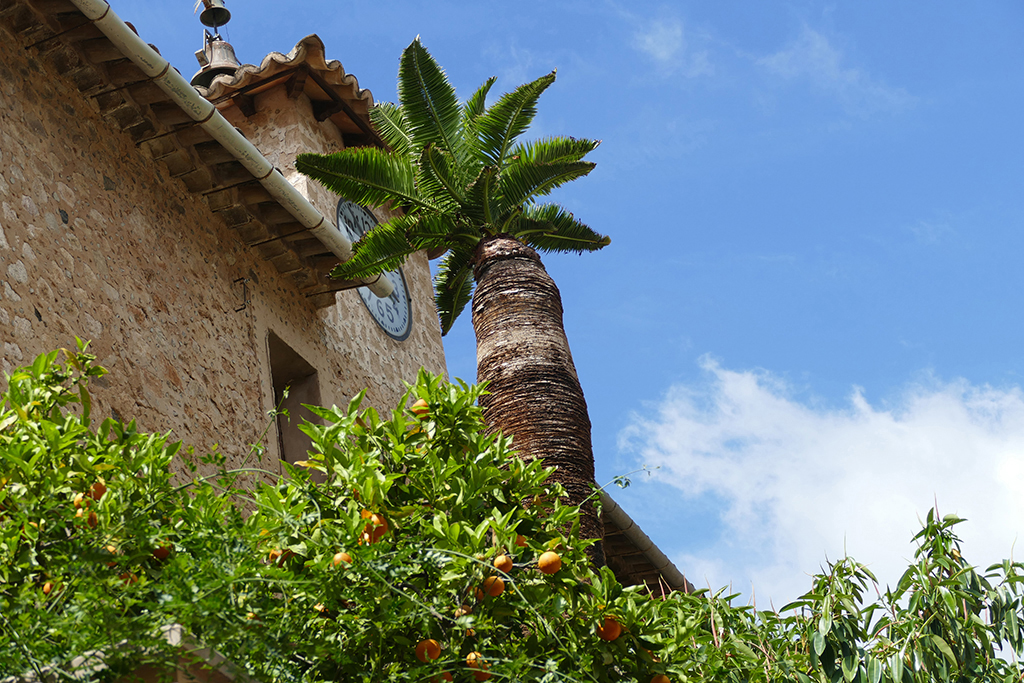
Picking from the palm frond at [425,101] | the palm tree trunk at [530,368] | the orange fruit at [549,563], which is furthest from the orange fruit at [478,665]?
the palm frond at [425,101]

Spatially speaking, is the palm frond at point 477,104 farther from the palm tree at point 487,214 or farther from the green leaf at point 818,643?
the green leaf at point 818,643

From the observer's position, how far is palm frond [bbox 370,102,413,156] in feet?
→ 30.8

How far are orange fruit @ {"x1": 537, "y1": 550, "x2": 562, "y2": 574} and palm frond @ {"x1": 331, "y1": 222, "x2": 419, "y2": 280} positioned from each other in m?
4.83

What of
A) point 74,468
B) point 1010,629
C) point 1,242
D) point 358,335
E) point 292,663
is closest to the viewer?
point 292,663

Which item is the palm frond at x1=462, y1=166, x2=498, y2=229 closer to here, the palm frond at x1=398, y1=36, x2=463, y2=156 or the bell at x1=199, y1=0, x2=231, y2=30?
the palm frond at x1=398, y1=36, x2=463, y2=156

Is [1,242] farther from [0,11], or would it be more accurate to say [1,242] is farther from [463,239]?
[463,239]

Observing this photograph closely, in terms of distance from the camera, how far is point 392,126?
31.2ft

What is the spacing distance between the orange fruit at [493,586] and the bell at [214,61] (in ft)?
32.6

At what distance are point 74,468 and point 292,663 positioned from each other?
1099mm

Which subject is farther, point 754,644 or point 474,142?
point 474,142

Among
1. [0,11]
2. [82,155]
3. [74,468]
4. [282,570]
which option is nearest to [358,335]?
[82,155]

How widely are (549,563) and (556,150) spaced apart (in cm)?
510

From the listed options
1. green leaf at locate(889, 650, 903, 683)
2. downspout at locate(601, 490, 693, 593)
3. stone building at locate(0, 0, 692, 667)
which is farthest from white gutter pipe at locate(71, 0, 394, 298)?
green leaf at locate(889, 650, 903, 683)

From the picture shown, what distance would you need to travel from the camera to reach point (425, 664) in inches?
143
